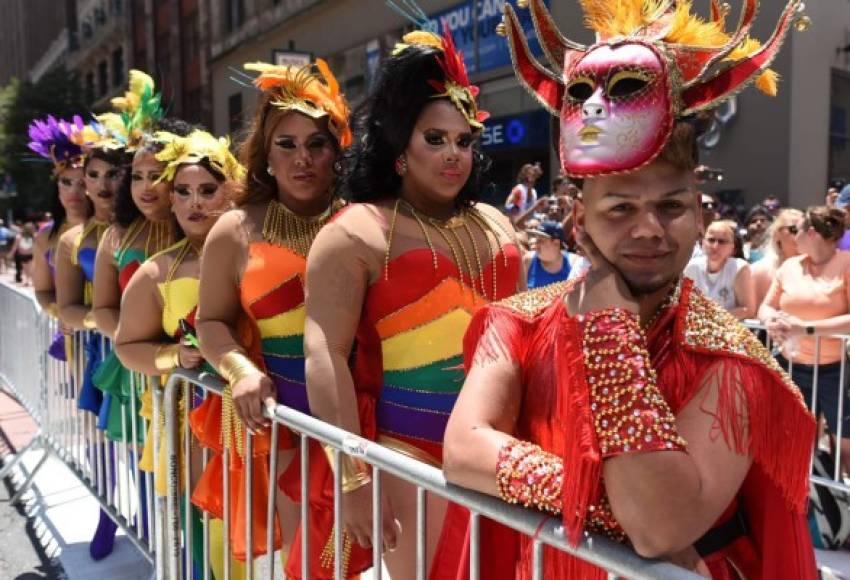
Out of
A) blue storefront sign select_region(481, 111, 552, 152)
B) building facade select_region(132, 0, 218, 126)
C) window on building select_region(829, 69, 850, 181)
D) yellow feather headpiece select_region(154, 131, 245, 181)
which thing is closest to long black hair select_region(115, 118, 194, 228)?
yellow feather headpiece select_region(154, 131, 245, 181)

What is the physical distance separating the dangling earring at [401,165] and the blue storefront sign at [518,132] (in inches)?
448

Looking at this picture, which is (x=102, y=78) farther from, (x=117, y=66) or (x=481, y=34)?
(x=481, y=34)

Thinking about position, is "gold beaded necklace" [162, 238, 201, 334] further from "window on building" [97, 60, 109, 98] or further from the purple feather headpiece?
"window on building" [97, 60, 109, 98]

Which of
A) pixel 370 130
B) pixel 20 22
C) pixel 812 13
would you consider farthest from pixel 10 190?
pixel 20 22

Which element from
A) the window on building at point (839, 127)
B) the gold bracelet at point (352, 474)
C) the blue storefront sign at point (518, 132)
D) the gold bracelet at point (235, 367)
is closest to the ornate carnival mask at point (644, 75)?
the gold bracelet at point (352, 474)

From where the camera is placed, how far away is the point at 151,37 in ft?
106

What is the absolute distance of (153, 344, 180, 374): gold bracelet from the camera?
113 inches

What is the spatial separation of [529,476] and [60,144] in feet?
14.6

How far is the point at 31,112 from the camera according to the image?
112 ft

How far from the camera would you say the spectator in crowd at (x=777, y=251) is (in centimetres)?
495

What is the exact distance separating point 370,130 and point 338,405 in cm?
82

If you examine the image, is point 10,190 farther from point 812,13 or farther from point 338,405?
point 338,405

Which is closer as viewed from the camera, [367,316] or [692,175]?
[692,175]

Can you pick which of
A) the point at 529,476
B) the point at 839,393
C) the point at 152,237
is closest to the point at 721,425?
the point at 529,476
